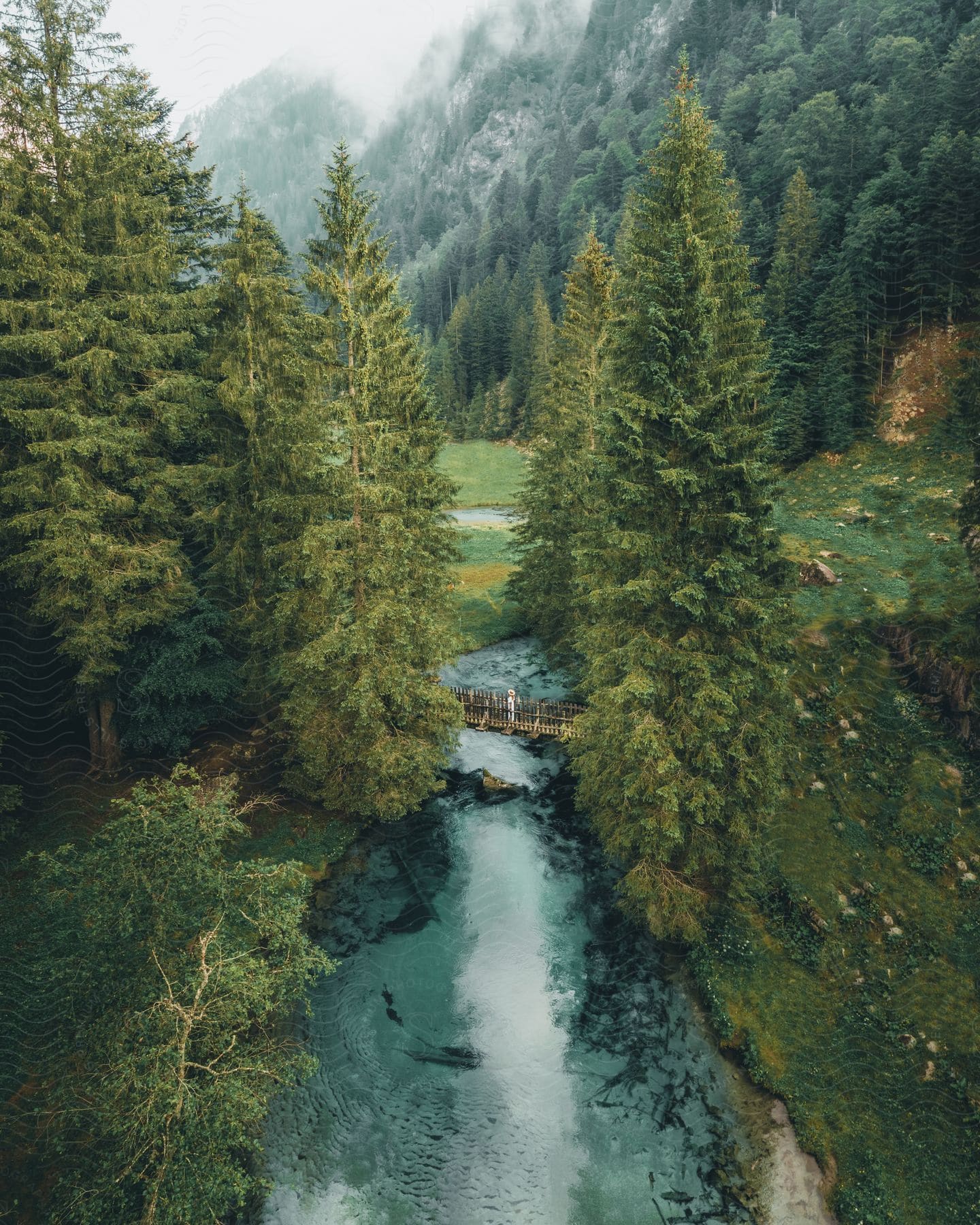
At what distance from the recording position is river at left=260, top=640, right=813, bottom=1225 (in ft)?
37.4

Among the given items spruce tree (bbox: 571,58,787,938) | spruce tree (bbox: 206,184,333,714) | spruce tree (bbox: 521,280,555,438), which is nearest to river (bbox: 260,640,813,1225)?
spruce tree (bbox: 571,58,787,938)

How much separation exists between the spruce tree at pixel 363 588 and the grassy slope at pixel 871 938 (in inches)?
401

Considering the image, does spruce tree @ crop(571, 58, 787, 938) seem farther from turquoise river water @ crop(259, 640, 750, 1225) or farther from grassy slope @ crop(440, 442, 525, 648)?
grassy slope @ crop(440, 442, 525, 648)

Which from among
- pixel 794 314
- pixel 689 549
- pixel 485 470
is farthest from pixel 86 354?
pixel 485 470

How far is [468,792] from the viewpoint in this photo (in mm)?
24047

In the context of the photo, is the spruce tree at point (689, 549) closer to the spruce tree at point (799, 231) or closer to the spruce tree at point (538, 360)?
the spruce tree at point (799, 231)

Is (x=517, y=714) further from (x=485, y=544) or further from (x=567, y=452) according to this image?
(x=485, y=544)

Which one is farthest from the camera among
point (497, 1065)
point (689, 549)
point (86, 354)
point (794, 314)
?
point (794, 314)

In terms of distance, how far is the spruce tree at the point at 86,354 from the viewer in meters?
16.1

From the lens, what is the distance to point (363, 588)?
61.3 feet

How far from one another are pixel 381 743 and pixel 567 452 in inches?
629

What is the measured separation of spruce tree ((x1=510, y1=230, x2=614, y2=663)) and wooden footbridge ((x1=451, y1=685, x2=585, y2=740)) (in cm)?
236

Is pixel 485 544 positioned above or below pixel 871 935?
above

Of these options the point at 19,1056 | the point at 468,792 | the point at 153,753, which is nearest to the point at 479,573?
the point at 468,792
